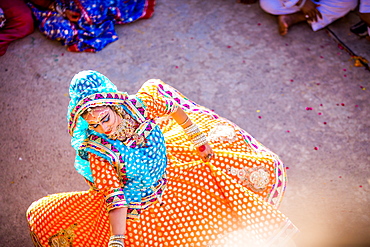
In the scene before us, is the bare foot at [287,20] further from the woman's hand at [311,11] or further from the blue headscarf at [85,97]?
the blue headscarf at [85,97]

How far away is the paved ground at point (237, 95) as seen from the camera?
265 centimetres

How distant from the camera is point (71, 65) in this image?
366cm

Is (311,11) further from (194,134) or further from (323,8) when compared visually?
(194,134)

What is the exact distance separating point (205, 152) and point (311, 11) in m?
2.62

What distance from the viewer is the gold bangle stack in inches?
80.3

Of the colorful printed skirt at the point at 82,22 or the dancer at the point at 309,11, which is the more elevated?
the dancer at the point at 309,11

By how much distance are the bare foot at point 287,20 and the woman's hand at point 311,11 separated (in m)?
0.06

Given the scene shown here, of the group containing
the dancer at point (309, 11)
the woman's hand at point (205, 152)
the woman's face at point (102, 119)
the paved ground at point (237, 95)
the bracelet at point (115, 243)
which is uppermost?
the woman's face at point (102, 119)

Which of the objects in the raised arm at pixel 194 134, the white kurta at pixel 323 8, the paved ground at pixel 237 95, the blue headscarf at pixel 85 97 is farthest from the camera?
the white kurta at pixel 323 8

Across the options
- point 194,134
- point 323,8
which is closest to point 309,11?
point 323,8

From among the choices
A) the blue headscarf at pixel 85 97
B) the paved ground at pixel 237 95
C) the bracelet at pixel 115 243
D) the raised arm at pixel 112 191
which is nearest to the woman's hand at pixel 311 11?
the paved ground at pixel 237 95

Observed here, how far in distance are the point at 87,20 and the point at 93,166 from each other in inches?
107

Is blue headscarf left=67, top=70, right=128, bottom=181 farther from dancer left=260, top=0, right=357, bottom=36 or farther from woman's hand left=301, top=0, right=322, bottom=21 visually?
woman's hand left=301, top=0, right=322, bottom=21

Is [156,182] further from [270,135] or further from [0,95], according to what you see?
[0,95]
